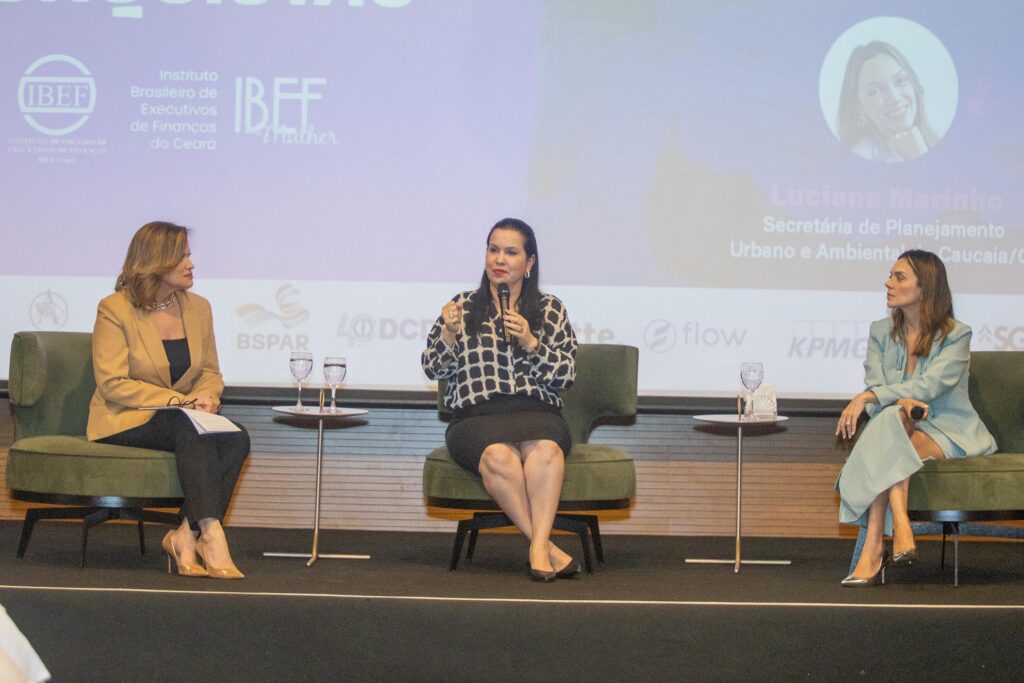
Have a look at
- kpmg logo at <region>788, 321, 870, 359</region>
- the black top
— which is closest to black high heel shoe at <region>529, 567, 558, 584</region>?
the black top

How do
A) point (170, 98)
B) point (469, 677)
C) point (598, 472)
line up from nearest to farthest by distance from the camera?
point (469, 677) → point (598, 472) → point (170, 98)

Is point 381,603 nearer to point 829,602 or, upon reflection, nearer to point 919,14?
point 829,602

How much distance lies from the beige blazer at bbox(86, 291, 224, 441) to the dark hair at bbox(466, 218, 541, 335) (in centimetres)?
88

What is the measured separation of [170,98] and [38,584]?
83.3 inches

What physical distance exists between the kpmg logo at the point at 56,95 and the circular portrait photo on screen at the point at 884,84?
286cm

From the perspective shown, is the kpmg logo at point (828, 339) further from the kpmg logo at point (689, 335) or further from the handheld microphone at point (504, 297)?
the handheld microphone at point (504, 297)

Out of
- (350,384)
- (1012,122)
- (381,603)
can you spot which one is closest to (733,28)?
(1012,122)

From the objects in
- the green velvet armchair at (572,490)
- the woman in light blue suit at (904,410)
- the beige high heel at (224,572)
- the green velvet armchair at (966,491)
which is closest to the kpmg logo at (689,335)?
the green velvet armchair at (572,490)

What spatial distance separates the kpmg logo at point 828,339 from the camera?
457 centimetres

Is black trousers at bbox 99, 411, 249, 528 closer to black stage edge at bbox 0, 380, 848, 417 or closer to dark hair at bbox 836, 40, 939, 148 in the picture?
black stage edge at bbox 0, 380, 848, 417

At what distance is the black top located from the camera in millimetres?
3754

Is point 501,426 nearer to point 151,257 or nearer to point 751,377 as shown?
point 751,377

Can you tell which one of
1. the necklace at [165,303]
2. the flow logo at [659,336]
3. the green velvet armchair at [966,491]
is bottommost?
the green velvet armchair at [966,491]

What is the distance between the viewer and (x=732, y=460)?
15.7ft
